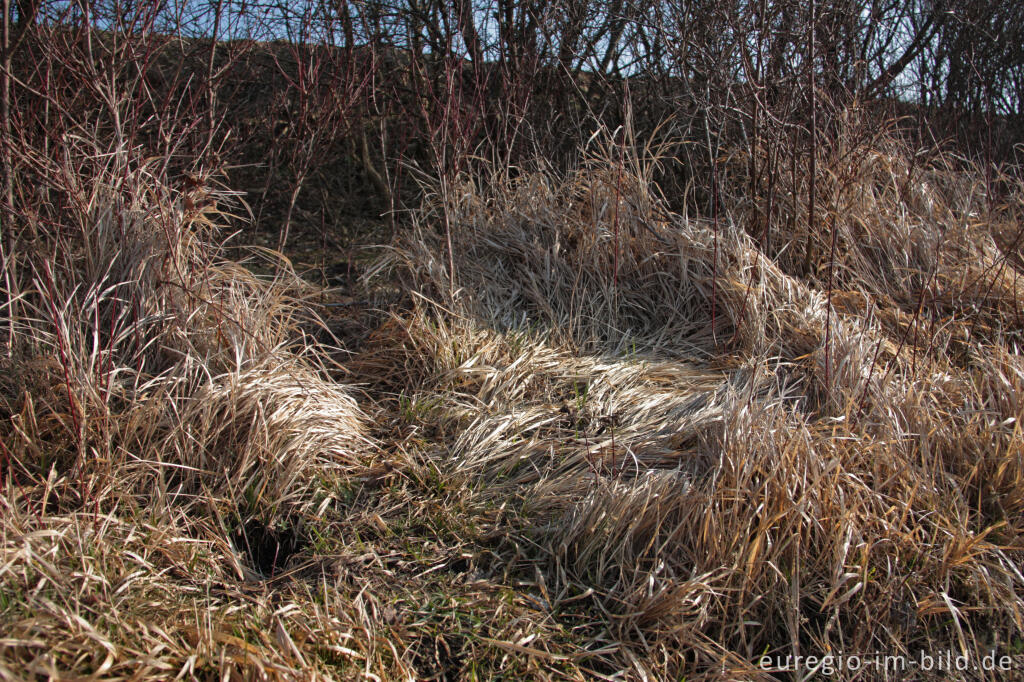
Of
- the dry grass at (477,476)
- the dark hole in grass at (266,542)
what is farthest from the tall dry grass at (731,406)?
the dark hole in grass at (266,542)

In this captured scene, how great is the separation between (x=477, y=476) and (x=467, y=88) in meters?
3.66

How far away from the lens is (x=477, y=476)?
2.95 metres

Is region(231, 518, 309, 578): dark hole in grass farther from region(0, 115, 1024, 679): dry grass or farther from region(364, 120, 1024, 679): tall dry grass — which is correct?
region(364, 120, 1024, 679): tall dry grass

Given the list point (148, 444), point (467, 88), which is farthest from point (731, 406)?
point (467, 88)

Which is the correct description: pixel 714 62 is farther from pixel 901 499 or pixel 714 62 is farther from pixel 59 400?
pixel 59 400

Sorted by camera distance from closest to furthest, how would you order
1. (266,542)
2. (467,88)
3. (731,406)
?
(266,542) < (731,406) < (467,88)

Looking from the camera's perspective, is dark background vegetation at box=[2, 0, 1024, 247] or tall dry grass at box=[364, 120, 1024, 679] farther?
dark background vegetation at box=[2, 0, 1024, 247]

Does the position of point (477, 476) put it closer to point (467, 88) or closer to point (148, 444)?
point (148, 444)

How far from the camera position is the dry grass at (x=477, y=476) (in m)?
2.21

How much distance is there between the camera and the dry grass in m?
2.21

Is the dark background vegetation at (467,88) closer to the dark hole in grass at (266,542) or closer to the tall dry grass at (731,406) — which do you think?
the tall dry grass at (731,406)

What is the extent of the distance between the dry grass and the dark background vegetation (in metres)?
0.56

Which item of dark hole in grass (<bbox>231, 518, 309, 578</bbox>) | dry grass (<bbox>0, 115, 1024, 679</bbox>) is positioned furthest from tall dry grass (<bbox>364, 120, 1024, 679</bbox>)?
dark hole in grass (<bbox>231, 518, 309, 578</bbox>)

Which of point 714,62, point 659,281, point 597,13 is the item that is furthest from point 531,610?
point 597,13
